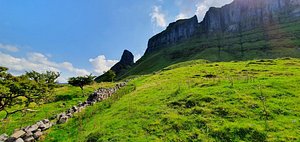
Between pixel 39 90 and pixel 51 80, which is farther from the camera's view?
pixel 51 80

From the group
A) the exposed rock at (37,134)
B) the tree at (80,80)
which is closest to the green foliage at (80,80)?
the tree at (80,80)

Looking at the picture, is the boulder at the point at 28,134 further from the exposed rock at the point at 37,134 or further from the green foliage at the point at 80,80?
the green foliage at the point at 80,80

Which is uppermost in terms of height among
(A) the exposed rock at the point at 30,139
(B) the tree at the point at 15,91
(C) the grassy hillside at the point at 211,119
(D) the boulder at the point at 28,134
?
(B) the tree at the point at 15,91

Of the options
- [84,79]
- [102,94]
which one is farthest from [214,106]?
[84,79]

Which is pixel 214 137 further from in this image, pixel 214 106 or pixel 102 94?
pixel 102 94

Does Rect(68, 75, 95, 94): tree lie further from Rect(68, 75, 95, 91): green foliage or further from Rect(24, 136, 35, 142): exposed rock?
Rect(24, 136, 35, 142): exposed rock

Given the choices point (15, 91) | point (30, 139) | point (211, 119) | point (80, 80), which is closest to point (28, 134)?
point (30, 139)

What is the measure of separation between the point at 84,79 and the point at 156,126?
127 ft

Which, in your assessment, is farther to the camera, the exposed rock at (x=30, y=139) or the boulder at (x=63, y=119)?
the boulder at (x=63, y=119)

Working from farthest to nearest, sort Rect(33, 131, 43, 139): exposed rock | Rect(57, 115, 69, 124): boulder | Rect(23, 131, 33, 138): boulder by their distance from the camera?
Rect(57, 115, 69, 124): boulder
Rect(33, 131, 43, 139): exposed rock
Rect(23, 131, 33, 138): boulder

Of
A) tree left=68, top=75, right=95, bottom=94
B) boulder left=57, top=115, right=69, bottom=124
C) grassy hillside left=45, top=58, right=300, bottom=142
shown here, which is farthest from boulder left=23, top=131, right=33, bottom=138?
tree left=68, top=75, right=95, bottom=94

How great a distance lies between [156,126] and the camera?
1508 centimetres

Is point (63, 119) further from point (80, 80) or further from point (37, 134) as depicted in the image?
point (80, 80)

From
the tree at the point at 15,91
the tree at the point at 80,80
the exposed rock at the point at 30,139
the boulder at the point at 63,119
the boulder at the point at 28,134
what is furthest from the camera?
the tree at the point at 80,80
